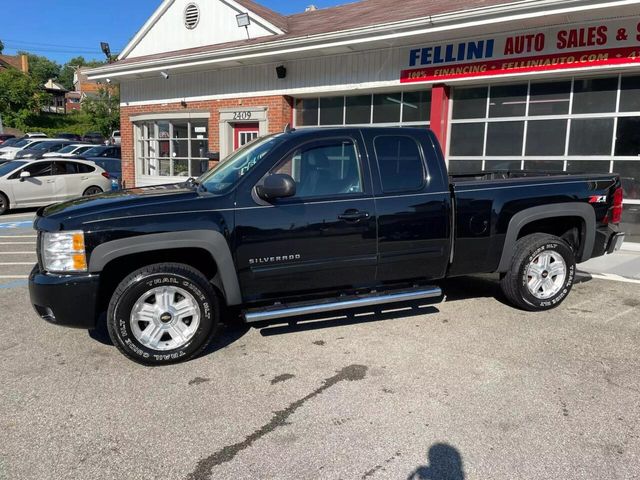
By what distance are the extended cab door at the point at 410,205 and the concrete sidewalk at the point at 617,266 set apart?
11.7 feet

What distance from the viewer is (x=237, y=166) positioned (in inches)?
186

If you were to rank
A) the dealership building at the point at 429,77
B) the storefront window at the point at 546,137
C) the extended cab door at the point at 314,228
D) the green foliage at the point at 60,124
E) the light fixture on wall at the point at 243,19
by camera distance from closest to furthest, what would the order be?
the extended cab door at the point at 314,228 → the dealership building at the point at 429,77 → the storefront window at the point at 546,137 → the light fixture on wall at the point at 243,19 → the green foliage at the point at 60,124

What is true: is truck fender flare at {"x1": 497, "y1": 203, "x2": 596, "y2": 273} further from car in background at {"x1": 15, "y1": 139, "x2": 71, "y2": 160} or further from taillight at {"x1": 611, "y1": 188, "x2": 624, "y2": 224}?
car in background at {"x1": 15, "y1": 139, "x2": 71, "y2": 160}

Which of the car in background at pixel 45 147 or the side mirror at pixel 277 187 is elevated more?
the car in background at pixel 45 147

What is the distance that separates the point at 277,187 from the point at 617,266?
586 centimetres

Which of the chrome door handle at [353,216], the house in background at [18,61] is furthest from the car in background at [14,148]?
the house in background at [18,61]

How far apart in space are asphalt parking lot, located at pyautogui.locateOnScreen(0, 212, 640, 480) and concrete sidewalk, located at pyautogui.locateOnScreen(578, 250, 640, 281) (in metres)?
2.34

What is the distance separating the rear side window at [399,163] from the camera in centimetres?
471

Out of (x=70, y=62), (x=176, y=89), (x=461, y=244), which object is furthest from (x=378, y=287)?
(x=70, y=62)

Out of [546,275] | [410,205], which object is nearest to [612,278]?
[546,275]

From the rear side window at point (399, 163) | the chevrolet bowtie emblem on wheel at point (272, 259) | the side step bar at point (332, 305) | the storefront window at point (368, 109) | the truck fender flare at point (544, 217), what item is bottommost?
the side step bar at point (332, 305)

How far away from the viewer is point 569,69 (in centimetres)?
877

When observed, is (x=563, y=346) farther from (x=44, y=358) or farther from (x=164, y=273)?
(x=44, y=358)

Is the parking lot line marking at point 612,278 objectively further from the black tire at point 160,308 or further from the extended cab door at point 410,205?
the black tire at point 160,308
